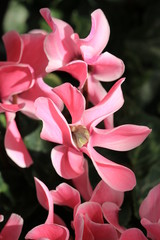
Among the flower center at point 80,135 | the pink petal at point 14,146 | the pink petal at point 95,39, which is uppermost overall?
the pink petal at point 95,39

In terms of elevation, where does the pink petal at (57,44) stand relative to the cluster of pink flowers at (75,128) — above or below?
above

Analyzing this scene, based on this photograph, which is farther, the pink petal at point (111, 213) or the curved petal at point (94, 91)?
the curved petal at point (94, 91)

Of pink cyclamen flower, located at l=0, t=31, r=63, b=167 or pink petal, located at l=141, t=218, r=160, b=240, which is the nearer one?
pink petal, located at l=141, t=218, r=160, b=240

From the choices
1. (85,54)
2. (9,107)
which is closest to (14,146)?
(9,107)

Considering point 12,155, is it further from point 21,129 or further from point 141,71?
point 141,71

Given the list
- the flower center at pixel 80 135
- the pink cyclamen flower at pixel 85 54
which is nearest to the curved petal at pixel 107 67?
the pink cyclamen flower at pixel 85 54

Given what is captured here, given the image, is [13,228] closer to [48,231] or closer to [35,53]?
[48,231]

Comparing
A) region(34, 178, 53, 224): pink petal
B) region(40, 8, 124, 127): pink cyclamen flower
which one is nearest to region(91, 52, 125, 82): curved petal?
region(40, 8, 124, 127): pink cyclamen flower

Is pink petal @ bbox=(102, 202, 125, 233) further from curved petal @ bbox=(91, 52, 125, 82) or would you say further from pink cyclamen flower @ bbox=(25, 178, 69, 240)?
curved petal @ bbox=(91, 52, 125, 82)

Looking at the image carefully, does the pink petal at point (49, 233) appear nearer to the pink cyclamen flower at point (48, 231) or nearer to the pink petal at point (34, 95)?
the pink cyclamen flower at point (48, 231)
